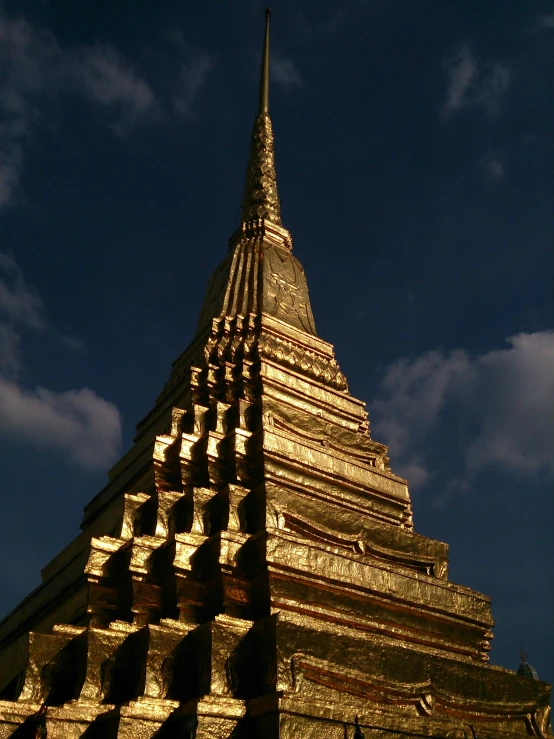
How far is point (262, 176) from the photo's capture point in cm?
2455

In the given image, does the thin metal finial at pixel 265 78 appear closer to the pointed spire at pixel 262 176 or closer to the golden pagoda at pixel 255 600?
the pointed spire at pixel 262 176

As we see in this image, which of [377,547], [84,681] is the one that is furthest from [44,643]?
[377,547]

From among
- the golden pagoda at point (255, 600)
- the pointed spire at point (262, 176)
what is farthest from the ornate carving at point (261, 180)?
the golden pagoda at point (255, 600)

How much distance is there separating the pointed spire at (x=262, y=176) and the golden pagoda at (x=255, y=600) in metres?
8.12

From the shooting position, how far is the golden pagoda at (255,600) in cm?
851

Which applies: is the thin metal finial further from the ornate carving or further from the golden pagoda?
the golden pagoda

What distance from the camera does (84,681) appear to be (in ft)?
28.7

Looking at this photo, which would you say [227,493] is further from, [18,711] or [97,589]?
[18,711]

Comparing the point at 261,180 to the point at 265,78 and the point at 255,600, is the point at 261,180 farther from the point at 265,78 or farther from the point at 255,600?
the point at 255,600

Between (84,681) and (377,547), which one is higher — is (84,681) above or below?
below

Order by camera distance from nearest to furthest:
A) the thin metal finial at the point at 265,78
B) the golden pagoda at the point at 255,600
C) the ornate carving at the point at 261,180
Answer: the golden pagoda at the point at 255,600
the ornate carving at the point at 261,180
the thin metal finial at the point at 265,78

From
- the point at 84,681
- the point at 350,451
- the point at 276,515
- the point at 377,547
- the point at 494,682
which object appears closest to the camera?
the point at 84,681

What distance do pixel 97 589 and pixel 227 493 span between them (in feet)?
8.07

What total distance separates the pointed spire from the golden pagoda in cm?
812
